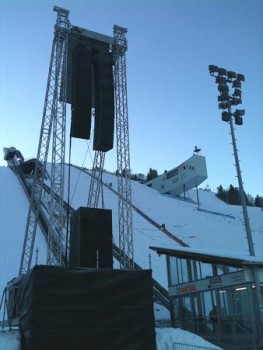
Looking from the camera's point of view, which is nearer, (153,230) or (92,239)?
(92,239)

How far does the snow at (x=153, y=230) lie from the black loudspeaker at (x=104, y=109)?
218 inches

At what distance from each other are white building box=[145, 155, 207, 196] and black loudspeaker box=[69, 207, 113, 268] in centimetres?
4197

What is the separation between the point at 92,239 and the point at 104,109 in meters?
6.12

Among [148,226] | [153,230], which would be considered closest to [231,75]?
[153,230]

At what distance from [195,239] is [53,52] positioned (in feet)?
69.9

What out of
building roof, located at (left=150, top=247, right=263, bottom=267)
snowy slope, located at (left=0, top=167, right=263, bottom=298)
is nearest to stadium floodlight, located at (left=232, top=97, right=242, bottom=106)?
building roof, located at (left=150, top=247, right=263, bottom=267)

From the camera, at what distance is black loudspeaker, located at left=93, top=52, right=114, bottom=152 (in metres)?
19.3

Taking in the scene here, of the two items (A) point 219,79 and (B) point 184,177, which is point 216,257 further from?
(B) point 184,177

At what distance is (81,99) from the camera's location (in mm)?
18984

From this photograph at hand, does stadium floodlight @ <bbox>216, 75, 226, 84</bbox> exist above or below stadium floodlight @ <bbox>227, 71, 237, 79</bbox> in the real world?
below

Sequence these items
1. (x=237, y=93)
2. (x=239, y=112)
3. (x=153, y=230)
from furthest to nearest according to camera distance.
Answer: (x=153, y=230)
(x=237, y=93)
(x=239, y=112)

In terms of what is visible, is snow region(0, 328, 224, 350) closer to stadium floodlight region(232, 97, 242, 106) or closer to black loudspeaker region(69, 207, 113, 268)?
black loudspeaker region(69, 207, 113, 268)

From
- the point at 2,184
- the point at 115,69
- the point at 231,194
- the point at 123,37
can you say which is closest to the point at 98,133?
the point at 115,69

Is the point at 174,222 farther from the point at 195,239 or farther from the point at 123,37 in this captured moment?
the point at 123,37
